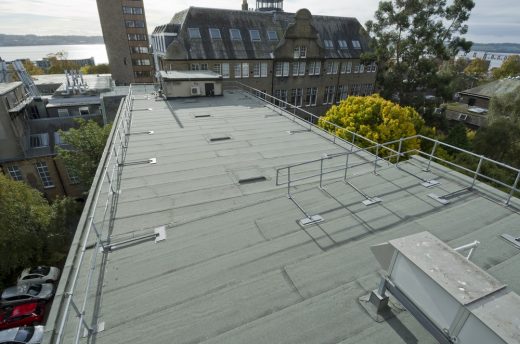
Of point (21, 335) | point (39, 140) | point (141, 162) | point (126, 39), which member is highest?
point (126, 39)

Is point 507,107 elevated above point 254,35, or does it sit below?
below

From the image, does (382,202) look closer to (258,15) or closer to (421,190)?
(421,190)

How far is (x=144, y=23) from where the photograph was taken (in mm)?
63094

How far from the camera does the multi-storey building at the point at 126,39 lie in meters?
59.7

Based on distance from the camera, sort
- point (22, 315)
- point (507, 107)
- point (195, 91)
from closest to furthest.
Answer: point (22, 315), point (195, 91), point (507, 107)

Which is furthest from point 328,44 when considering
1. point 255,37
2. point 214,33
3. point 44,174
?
point 44,174

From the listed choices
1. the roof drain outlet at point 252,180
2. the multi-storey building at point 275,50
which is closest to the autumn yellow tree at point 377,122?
the roof drain outlet at point 252,180

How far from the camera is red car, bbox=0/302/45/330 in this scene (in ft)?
57.0

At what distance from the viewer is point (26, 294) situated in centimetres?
1919

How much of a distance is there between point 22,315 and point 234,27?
3710 centimetres

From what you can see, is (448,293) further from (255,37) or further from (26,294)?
(255,37)

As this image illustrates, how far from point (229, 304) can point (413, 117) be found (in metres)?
28.9

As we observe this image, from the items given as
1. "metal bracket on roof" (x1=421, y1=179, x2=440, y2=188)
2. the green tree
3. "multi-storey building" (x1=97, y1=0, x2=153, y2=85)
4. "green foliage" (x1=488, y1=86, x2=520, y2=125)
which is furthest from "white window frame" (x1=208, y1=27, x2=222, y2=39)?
"multi-storey building" (x1=97, y1=0, x2=153, y2=85)

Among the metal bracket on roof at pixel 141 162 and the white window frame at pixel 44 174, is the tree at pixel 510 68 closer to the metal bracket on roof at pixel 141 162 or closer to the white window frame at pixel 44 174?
the metal bracket on roof at pixel 141 162
